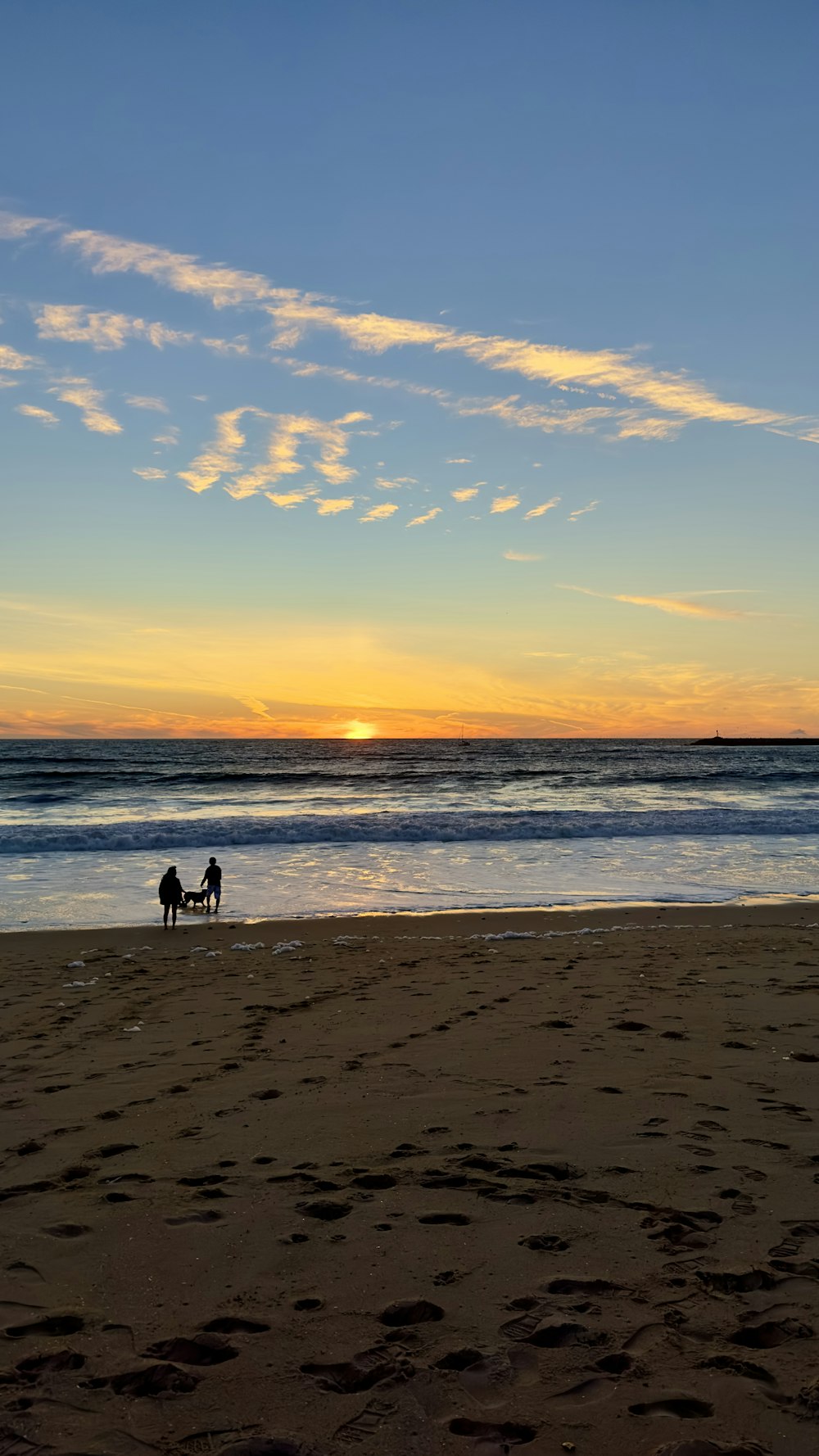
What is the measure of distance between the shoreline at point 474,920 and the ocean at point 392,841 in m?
0.59

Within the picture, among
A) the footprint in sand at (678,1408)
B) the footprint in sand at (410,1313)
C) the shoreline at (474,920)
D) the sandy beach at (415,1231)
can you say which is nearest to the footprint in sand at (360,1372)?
the sandy beach at (415,1231)

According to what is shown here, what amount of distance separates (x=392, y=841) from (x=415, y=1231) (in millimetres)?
23890

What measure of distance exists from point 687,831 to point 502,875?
11.7m

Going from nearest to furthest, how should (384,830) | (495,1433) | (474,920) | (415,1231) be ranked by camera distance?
(495,1433) < (415,1231) < (474,920) < (384,830)

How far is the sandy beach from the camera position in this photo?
2.80m

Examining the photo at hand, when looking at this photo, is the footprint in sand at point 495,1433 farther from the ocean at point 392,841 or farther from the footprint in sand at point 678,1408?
the ocean at point 392,841

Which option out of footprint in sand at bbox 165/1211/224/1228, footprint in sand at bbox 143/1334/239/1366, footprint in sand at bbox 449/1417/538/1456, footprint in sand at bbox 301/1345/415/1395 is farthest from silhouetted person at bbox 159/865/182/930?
footprint in sand at bbox 449/1417/538/1456

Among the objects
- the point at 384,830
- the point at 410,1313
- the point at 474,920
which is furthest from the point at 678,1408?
the point at 384,830

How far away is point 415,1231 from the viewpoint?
3.89 meters

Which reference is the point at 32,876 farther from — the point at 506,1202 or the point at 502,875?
the point at 506,1202

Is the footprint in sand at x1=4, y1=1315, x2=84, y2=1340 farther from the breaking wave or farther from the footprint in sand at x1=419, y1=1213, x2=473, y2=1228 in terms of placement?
the breaking wave

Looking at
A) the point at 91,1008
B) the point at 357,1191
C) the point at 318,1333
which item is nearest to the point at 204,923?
the point at 91,1008

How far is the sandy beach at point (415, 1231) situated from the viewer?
9.19 feet

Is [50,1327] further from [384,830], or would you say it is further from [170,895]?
[384,830]
